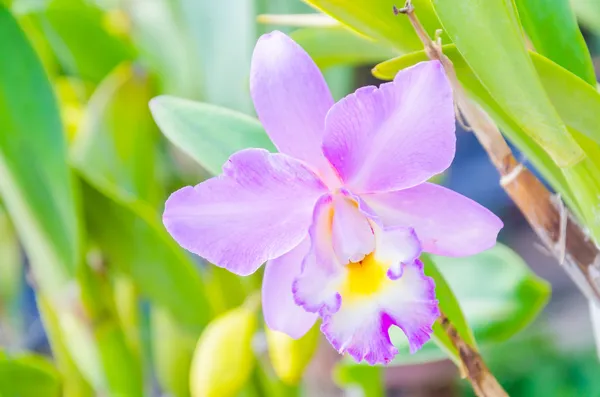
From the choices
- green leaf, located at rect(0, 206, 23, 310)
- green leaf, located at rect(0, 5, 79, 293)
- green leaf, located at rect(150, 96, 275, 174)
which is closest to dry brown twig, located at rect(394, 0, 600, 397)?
green leaf, located at rect(150, 96, 275, 174)

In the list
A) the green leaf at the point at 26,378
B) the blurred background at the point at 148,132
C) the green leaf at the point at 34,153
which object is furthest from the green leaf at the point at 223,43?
the green leaf at the point at 26,378

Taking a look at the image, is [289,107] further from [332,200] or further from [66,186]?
[66,186]

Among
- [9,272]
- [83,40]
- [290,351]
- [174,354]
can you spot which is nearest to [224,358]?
[290,351]

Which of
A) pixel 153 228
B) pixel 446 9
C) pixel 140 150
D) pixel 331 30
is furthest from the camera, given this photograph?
pixel 140 150

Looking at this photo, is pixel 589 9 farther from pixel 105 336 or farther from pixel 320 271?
pixel 105 336

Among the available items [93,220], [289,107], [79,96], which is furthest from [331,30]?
[79,96]

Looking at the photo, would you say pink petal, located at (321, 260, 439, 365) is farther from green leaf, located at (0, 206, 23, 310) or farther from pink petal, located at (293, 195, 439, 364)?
green leaf, located at (0, 206, 23, 310)
